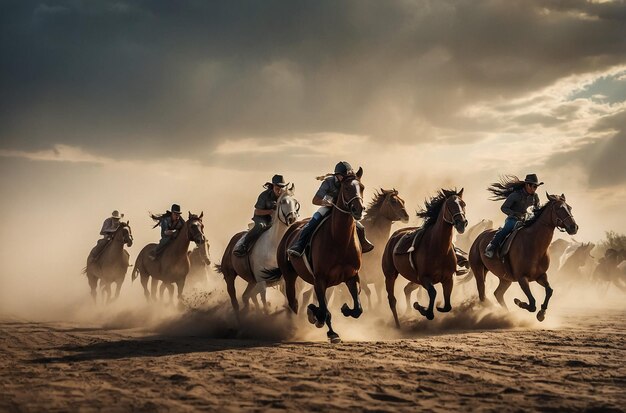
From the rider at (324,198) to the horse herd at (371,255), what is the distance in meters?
0.14

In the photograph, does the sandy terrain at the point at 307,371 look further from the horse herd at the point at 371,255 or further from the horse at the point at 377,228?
the horse at the point at 377,228

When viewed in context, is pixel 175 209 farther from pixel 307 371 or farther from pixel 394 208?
pixel 307 371

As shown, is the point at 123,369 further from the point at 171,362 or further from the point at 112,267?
the point at 112,267

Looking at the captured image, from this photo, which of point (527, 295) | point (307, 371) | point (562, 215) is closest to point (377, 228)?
point (527, 295)

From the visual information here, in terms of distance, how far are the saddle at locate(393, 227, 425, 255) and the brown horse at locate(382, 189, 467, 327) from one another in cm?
9

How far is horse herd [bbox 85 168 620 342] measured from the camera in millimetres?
11617

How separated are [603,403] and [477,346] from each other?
4321 millimetres

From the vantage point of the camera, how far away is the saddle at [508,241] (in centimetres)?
1588

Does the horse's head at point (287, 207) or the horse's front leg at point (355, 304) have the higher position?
the horse's head at point (287, 207)

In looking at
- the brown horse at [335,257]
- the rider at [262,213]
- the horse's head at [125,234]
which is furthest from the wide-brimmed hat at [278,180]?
the horse's head at [125,234]

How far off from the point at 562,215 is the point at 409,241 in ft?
10.7

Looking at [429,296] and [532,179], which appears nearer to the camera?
[429,296]

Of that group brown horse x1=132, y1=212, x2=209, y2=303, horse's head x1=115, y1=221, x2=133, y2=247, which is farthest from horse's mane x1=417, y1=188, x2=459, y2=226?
horse's head x1=115, y1=221, x2=133, y2=247

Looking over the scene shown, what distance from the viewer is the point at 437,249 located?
45.4 feet
